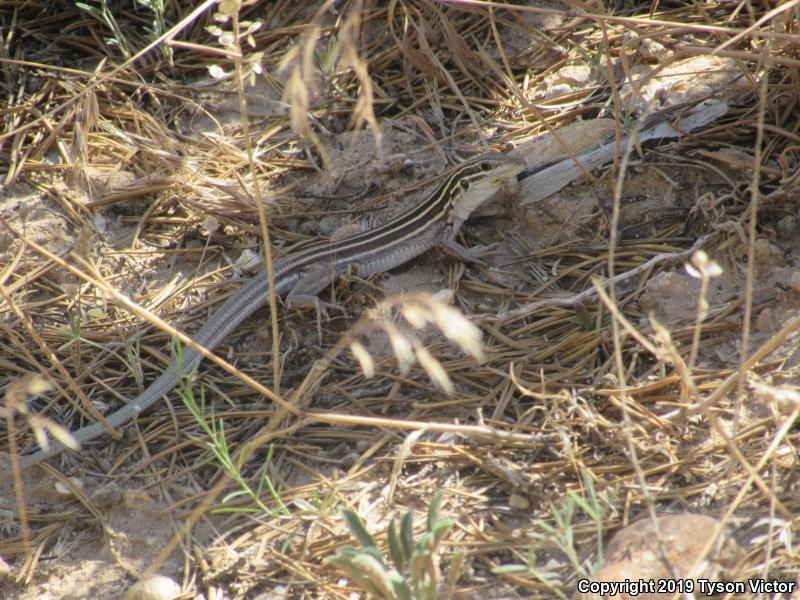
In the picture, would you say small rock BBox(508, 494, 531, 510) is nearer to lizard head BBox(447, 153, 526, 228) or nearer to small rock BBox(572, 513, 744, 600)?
small rock BBox(572, 513, 744, 600)

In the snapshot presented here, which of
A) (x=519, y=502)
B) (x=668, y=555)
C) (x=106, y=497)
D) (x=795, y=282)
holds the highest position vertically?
(x=795, y=282)

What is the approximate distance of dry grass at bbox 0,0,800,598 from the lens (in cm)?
246

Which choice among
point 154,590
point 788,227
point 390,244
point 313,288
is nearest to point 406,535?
point 154,590

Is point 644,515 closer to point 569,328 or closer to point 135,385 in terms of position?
point 569,328

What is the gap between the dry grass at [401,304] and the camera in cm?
246

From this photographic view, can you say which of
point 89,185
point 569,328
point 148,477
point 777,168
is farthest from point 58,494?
point 777,168

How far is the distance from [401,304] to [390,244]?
76 cm

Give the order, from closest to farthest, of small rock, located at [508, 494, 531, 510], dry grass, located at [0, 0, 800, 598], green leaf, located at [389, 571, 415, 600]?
green leaf, located at [389, 571, 415, 600] → dry grass, located at [0, 0, 800, 598] → small rock, located at [508, 494, 531, 510]

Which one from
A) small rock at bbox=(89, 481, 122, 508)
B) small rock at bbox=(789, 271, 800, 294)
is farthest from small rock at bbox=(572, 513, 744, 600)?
small rock at bbox=(89, 481, 122, 508)

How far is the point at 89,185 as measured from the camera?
167 inches

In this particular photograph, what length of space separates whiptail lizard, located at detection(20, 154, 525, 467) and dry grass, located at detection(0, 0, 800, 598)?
131 millimetres

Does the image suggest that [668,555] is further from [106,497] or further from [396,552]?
[106,497]

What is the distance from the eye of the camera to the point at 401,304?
10.8 ft

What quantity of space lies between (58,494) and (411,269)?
6.70ft
